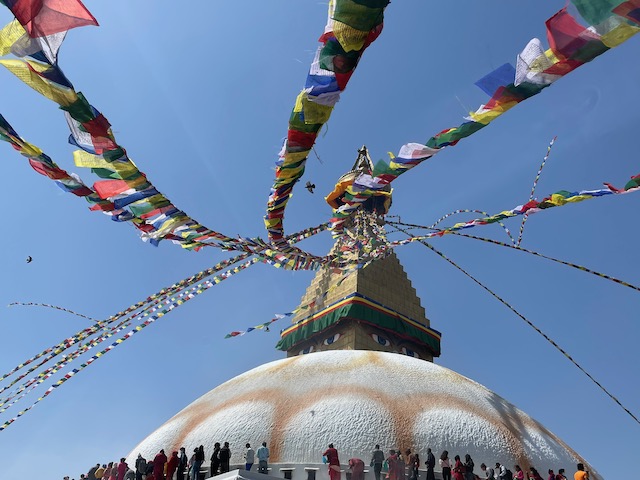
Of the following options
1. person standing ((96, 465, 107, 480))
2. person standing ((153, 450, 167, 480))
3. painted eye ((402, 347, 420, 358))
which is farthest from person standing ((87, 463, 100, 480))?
painted eye ((402, 347, 420, 358))

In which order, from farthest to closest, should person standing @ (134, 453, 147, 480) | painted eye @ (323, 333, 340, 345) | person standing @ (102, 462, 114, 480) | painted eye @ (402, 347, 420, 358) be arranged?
1. painted eye @ (402, 347, 420, 358)
2. painted eye @ (323, 333, 340, 345)
3. person standing @ (102, 462, 114, 480)
4. person standing @ (134, 453, 147, 480)

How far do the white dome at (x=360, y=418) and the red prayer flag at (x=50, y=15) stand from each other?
779 cm

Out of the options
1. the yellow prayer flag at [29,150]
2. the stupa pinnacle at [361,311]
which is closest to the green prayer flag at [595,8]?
the yellow prayer flag at [29,150]

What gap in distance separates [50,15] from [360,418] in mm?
8112

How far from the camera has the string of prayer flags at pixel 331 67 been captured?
3812mm

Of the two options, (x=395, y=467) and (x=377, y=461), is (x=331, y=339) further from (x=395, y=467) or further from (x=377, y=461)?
(x=395, y=467)

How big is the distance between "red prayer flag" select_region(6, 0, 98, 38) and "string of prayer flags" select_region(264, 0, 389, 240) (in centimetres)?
181

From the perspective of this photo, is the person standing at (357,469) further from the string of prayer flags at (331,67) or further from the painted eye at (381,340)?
the painted eye at (381,340)

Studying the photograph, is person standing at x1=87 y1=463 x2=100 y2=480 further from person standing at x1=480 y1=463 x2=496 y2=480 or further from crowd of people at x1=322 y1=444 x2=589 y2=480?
person standing at x1=480 y1=463 x2=496 y2=480

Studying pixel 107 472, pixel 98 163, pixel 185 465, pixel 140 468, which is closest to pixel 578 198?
pixel 98 163

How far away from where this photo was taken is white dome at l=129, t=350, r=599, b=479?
944cm

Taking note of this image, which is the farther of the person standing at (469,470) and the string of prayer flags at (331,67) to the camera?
the person standing at (469,470)

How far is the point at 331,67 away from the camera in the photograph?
4.43 m

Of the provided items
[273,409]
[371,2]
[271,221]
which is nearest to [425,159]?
[371,2]
